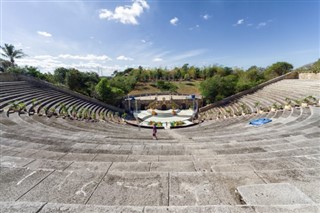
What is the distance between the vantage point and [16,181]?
3.69 meters

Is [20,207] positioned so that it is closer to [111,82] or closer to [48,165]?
[48,165]

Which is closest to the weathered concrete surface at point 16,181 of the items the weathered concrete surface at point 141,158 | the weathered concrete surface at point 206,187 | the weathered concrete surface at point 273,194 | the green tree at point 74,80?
the weathered concrete surface at point 141,158

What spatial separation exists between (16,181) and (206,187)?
14.3 ft

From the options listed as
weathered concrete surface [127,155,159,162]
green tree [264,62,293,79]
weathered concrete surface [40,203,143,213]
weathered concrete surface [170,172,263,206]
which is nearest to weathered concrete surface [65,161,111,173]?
weathered concrete surface [127,155,159,162]

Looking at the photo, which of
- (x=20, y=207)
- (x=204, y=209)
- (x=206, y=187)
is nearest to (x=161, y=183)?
(x=206, y=187)

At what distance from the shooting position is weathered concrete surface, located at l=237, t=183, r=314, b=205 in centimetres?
286

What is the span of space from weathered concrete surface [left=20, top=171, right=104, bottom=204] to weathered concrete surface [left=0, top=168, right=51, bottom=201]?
0.62 ft

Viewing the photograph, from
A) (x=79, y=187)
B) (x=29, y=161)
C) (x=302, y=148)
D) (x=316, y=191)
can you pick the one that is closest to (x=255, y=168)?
(x=316, y=191)

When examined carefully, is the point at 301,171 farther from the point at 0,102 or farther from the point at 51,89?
the point at 51,89

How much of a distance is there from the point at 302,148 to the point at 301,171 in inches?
101

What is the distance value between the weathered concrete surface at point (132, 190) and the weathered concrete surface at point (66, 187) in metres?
0.24

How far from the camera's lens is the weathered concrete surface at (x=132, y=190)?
3.01 m

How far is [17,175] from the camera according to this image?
3.94 meters

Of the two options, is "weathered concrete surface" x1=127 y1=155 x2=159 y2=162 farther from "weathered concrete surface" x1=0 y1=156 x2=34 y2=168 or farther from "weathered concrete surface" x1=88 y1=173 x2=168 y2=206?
"weathered concrete surface" x1=0 y1=156 x2=34 y2=168
